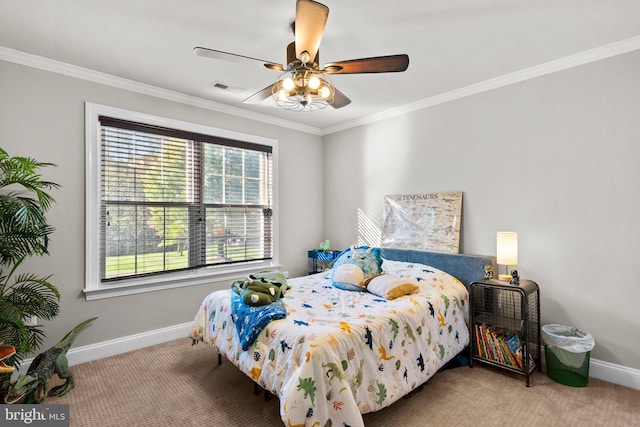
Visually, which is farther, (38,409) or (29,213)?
(29,213)

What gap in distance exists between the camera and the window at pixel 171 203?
3.05m

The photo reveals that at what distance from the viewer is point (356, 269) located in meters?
3.01

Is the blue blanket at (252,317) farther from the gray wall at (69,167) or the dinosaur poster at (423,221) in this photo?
the dinosaur poster at (423,221)

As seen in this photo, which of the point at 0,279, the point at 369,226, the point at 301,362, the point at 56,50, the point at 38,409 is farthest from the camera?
the point at 369,226

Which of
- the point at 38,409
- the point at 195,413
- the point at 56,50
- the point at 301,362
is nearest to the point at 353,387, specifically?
the point at 301,362

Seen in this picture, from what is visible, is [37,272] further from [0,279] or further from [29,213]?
[29,213]

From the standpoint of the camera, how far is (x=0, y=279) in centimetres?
238

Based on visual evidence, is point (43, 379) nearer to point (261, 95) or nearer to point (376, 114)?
point (261, 95)

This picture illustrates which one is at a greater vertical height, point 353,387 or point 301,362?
point 301,362

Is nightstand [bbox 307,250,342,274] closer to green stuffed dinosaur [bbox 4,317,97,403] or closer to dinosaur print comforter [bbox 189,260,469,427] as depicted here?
dinosaur print comforter [bbox 189,260,469,427]

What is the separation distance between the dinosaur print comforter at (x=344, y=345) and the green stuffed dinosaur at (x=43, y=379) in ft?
2.93

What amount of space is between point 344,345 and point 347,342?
31 millimetres

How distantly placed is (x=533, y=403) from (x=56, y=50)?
4.43 m

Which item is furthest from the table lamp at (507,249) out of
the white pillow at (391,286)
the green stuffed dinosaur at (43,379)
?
the green stuffed dinosaur at (43,379)
